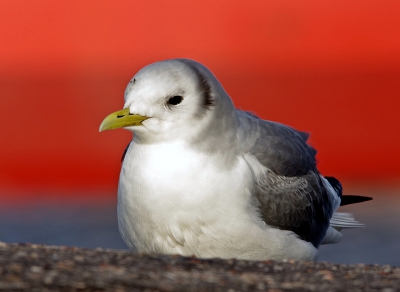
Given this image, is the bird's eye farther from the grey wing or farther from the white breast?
the grey wing

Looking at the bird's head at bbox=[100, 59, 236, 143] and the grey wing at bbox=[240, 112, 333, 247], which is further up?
the bird's head at bbox=[100, 59, 236, 143]

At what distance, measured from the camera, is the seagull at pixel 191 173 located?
5.22 m

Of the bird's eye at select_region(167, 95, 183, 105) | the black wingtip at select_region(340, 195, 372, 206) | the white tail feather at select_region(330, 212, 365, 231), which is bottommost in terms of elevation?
the white tail feather at select_region(330, 212, 365, 231)

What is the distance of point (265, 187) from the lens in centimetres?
564

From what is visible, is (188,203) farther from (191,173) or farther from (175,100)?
(175,100)

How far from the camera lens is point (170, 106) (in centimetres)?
529

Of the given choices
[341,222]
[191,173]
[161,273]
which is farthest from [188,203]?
[341,222]

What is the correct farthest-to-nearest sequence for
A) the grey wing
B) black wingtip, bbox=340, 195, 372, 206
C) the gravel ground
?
black wingtip, bbox=340, 195, 372, 206 < the grey wing < the gravel ground

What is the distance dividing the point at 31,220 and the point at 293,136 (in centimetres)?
808

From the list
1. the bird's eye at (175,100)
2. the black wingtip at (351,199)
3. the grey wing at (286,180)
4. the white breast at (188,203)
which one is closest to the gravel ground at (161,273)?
the white breast at (188,203)

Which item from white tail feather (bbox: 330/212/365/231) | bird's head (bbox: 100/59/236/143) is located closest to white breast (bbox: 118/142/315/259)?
bird's head (bbox: 100/59/236/143)

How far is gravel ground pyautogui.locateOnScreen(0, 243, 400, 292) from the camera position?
3.88m

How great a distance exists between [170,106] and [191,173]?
0.42 meters

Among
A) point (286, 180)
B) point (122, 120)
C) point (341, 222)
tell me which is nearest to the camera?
point (122, 120)
